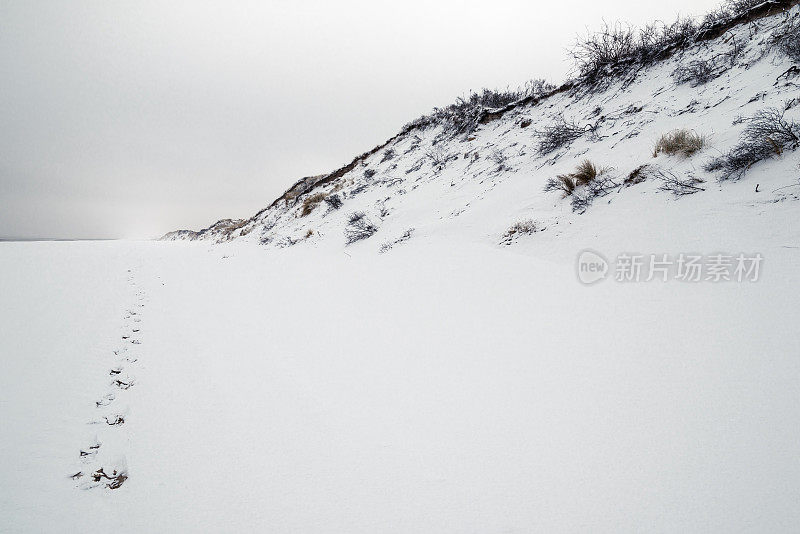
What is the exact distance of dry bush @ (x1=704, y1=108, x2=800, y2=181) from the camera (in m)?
2.61

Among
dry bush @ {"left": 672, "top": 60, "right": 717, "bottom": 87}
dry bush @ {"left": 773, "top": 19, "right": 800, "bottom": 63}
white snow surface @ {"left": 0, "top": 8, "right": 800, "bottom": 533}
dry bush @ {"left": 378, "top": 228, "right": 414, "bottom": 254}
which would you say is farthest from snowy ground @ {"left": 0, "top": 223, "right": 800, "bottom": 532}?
dry bush @ {"left": 672, "top": 60, "right": 717, "bottom": 87}

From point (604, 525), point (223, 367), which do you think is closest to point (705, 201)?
point (604, 525)

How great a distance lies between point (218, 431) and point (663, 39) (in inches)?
451

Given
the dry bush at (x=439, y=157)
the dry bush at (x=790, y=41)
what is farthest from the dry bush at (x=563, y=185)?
the dry bush at (x=439, y=157)

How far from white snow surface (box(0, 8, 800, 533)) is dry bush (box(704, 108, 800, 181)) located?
101mm

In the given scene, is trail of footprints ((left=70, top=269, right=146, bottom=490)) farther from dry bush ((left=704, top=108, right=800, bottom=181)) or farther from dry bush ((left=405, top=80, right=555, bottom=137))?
dry bush ((left=405, top=80, right=555, bottom=137))

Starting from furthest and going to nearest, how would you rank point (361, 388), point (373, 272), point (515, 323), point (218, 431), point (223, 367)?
1. point (373, 272)
2. point (223, 367)
3. point (515, 323)
4. point (361, 388)
5. point (218, 431)

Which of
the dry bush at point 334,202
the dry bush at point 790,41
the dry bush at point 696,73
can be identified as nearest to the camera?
the dry bush at point 790,41

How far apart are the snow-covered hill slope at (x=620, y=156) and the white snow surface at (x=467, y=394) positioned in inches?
2.4

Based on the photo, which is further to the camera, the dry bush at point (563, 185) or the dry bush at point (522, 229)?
the dry bush at point (563, 185)

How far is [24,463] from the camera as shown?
166 cm

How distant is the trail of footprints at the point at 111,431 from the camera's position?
159cm

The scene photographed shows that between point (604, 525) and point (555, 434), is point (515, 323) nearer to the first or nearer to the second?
point (555, 434)

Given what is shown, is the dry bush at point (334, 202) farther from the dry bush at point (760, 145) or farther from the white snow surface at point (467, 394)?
the dry bush at point (760, 145)
